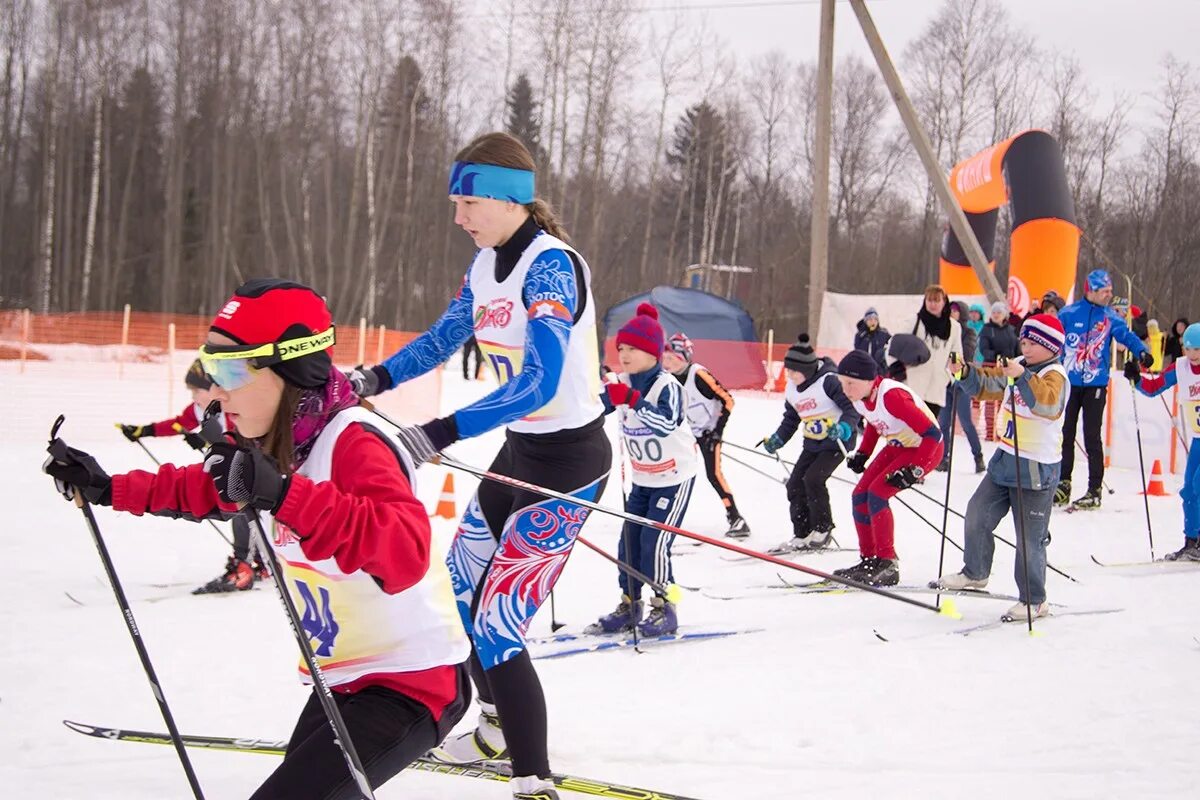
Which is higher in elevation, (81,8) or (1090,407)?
(81,8)

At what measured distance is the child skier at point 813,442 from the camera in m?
8.02

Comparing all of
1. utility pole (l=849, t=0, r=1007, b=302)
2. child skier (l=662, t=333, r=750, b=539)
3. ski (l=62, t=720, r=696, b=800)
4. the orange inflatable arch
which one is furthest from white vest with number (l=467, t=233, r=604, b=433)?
utility pole (l=849, t=0, r=1007, b=302)

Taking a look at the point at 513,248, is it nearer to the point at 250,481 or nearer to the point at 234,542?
the point at 250,481

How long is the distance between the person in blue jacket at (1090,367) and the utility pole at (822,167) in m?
6.79

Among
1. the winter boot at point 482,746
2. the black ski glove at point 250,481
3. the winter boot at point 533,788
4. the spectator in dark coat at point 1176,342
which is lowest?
→ the winter boot at point 482,746

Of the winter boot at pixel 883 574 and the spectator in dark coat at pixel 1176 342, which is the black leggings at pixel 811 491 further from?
the spectator in dark coat at pixel 1176 342

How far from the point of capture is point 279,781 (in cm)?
197

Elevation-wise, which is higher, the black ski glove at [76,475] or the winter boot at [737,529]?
Result: the black ski glove at [76,475]

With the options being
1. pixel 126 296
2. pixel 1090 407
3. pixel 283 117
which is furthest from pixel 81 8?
pixel 1090 407

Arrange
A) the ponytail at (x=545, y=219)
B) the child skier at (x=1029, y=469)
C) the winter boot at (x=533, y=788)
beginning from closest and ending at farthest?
the winter boot at (x=533, y=788), the ponytail at (x=545, y=219), the child skier at (x=1029, y=469)

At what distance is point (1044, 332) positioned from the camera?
5.89 m

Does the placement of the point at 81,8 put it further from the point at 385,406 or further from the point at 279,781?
the point at 279,781

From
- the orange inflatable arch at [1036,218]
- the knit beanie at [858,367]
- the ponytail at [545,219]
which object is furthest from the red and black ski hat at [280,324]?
the orange inflatable arch at [1036,218]

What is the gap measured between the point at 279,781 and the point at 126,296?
37265 millimetres
